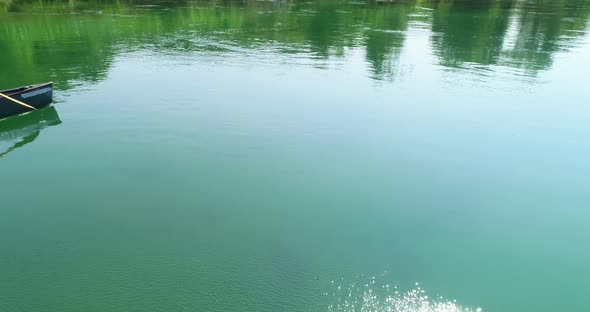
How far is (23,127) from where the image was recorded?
1855 centimetres

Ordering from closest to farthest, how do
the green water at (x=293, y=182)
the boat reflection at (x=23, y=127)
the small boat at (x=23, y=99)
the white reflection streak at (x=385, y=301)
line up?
the white reflection streak at (x=385, y=301), the green water at (x=293, y=182), the boat reflection at (x=23, y=127), the small boat at (x=23, y=99)

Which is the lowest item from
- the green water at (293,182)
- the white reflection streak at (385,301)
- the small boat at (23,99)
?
the white reflection streak at (385,301)

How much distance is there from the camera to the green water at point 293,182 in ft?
32.4

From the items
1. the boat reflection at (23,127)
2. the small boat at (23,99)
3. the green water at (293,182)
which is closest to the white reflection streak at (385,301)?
the green water at (293,182)

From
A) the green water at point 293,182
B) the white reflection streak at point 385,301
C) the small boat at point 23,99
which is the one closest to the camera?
the white reflection streak at point 385,301

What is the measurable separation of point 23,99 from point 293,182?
1322 cm

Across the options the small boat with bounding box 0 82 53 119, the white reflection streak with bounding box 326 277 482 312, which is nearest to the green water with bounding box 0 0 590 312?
the white reflection streak with bounding box 326 277 482 312

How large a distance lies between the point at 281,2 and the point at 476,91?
146 feet

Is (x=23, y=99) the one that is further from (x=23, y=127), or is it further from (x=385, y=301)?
(x=385, y=301)

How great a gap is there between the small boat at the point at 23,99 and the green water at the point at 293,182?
62cm

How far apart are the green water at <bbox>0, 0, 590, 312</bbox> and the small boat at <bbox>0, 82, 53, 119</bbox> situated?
619 mm

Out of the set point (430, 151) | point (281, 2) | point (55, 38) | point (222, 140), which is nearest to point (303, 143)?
point (222, 140)

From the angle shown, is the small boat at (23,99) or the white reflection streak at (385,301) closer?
the white reflection streak at (385,301)

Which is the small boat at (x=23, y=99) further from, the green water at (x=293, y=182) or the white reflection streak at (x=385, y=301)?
the white reflection streak at (x=385, y=301)
